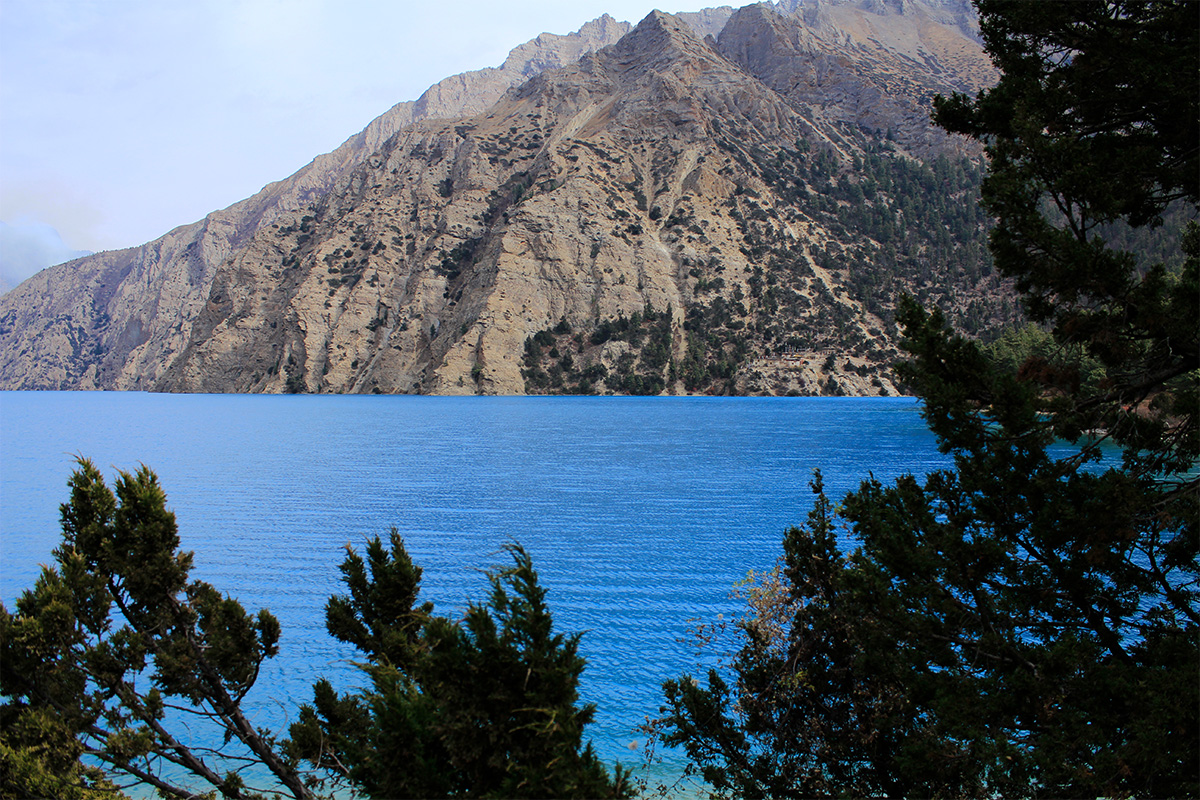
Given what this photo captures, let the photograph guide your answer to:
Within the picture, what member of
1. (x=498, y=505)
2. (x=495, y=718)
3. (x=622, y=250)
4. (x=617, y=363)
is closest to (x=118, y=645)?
(x=495, y=718)

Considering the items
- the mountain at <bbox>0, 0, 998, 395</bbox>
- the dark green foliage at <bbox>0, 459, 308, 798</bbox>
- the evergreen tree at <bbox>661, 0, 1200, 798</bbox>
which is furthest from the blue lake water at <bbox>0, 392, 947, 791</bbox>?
the mountain at <bbox>0, 0, 998, 395</bbox>

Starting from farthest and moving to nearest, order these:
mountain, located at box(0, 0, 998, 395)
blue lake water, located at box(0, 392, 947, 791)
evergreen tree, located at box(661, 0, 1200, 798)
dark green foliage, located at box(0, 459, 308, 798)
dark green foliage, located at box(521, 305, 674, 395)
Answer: mountain, located at box(0, 0, 998, 395) → dark green foliage, located at box(521, 305, 674, 395) → blue lake water, located at box(0, 392, 947, 791) → dark green foliage, located at box(0, 459, 308, 798) → evergreen tree, located at box(661, 0, 1200, 798)

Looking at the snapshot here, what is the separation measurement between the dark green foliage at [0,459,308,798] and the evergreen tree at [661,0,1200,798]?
6.40m

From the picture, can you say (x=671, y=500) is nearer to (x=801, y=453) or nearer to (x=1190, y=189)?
(x=801, y=453)

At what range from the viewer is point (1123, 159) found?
22.6ft

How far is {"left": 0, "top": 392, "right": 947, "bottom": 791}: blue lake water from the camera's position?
16672 millimetres

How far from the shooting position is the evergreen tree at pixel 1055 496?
20.8ft

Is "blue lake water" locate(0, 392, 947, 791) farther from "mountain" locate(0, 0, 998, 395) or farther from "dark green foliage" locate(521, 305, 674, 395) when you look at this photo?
"mountain" locate(0, 0, 998, 395)

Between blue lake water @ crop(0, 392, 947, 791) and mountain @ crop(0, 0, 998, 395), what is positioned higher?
Result: mountain @ crop(0, 0, 998, 395)

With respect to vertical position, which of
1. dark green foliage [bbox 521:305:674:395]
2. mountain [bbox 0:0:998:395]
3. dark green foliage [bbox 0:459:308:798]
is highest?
mountain [bbox 0:0:998:395]

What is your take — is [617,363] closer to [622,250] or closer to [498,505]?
[622,250]

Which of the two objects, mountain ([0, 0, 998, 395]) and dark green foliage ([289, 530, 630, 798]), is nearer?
dark green foliage ([289, 530, 630, 798])

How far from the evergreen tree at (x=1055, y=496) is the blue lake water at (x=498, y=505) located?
7.20 feet

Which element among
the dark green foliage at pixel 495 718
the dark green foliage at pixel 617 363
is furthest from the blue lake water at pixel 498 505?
the dark green foliage at pixel 617 363
